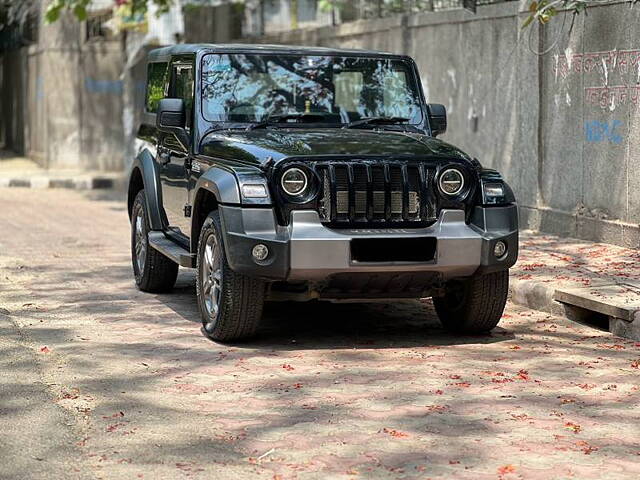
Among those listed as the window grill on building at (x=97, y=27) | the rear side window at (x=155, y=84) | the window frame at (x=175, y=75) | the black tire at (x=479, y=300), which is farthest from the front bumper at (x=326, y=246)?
the window grill on building at (x=97, y=27)

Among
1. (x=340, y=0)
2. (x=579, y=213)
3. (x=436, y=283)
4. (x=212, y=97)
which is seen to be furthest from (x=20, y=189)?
(x=436, y=283)

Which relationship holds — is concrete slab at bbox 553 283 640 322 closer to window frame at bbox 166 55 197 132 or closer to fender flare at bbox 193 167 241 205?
fender flare at bbox 193 167 241 205

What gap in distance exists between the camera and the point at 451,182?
27.1 ft

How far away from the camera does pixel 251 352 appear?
8.26 meters

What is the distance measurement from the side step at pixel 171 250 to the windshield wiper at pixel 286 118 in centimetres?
98

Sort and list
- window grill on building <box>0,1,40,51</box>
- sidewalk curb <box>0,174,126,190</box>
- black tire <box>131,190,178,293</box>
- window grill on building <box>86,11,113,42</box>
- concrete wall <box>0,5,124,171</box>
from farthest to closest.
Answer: window grill on building <box>0,1,40,51</box>, window grill on building <box>86,11,113,42</box>, concrete wall <box>0,5,124,171</box>, sidewalk curb <box>0,174,126,190</box>, black tire <box>131,190,178,293</box>

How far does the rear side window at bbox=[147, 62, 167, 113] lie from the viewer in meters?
10.7

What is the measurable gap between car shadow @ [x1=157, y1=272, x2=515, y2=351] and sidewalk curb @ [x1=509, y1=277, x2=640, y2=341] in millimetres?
704

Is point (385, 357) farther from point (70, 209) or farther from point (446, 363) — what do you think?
point (70, 209)

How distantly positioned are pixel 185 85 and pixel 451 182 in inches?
97.6

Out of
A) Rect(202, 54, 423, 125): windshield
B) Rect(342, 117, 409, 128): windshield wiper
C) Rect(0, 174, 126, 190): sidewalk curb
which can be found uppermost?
Rect(202, 54, 423, 125): windshield

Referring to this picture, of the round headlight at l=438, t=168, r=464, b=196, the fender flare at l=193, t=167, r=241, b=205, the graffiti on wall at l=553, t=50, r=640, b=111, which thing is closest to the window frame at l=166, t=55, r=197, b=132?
the fender flare at l=193, t=167, r=241, b=205

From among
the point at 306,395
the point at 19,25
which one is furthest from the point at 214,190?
the point at 19,25

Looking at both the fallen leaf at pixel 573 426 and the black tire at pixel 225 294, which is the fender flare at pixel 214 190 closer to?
the black tire at pixel 225 294
